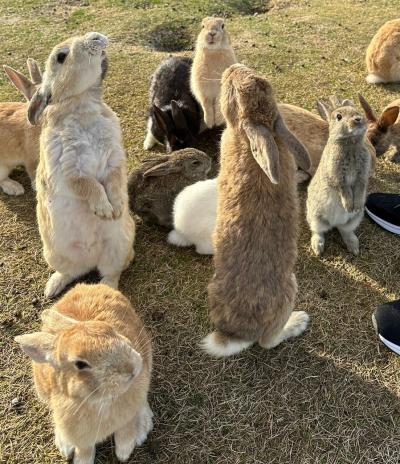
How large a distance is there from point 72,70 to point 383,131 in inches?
122

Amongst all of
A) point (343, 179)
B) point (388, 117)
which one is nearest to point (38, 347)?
point (343, 179)

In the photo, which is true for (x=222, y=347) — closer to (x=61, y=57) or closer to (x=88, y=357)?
(x=88, y=357)

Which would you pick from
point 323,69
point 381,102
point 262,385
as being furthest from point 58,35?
point 262,385

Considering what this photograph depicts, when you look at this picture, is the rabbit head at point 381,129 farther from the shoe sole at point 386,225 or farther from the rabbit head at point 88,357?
the rabbit head at point 88,357

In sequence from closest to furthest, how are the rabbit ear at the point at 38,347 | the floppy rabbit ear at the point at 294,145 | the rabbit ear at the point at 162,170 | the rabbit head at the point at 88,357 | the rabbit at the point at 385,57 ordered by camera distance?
the rabbit head at the point at 88,357 → the rabbit ear at the point at 38,347 → the floppy rabbit ear at the point at 294,145 → the rabbit ear at the point at 162,170 → the rabbit at the point at 385,57

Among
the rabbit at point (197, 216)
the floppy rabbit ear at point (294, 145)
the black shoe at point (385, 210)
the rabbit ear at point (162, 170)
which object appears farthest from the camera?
the rabbit ear at point (162, 170)

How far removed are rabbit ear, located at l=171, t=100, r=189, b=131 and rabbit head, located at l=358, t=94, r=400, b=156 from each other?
176 cm

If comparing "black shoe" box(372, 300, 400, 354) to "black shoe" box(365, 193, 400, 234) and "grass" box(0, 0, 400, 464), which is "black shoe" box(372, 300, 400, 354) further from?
"black shoe" box(365, 193, 400, 234)

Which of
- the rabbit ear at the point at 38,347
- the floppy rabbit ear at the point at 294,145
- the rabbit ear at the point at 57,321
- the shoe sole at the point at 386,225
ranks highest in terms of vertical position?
the floppy rabbit ear at the point at 294,145

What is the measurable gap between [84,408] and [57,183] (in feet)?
4.95

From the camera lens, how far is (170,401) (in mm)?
2859

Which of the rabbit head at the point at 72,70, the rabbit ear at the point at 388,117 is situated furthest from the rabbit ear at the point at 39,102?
the rabbit ear at the point at 388,117

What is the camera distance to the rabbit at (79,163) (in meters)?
3.03

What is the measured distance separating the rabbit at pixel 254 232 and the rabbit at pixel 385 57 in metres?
3.41
